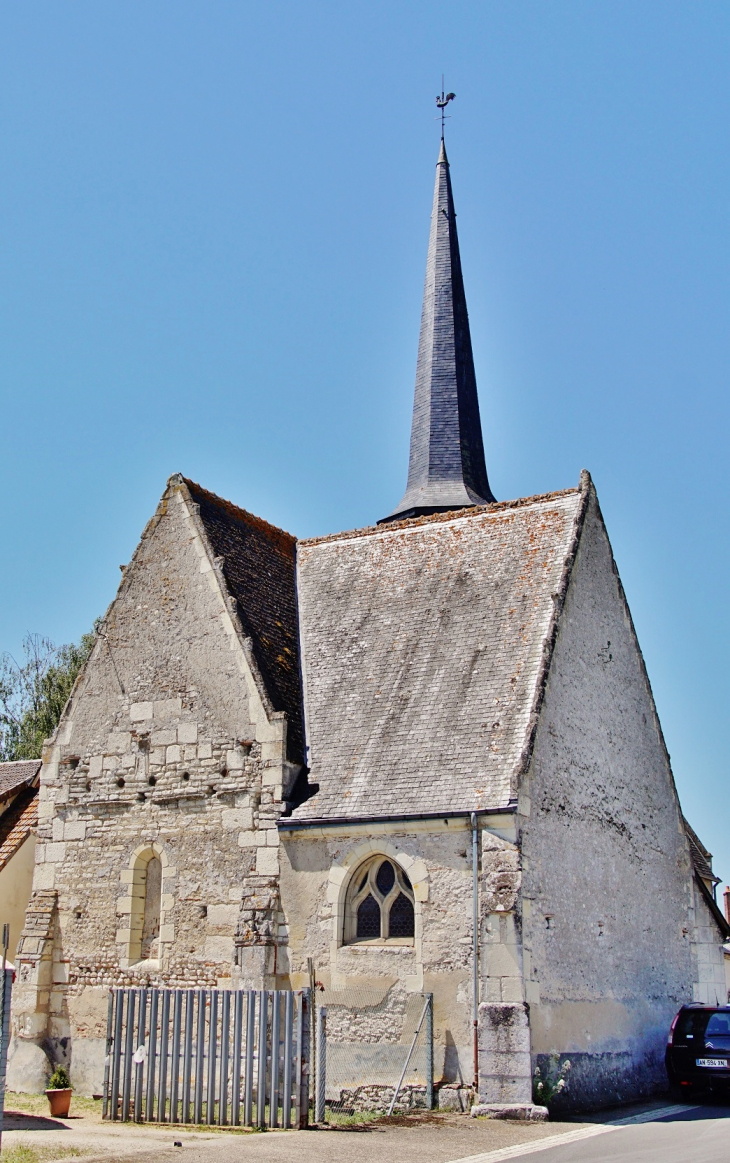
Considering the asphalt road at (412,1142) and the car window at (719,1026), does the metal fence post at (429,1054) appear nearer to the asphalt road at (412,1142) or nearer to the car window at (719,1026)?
the asphalt road at (412,1142)

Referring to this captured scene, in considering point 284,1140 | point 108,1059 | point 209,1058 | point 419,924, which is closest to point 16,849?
point 108,1059

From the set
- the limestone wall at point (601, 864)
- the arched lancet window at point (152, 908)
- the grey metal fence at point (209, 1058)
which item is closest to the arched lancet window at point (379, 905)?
the limestone wall at point (601, 864)

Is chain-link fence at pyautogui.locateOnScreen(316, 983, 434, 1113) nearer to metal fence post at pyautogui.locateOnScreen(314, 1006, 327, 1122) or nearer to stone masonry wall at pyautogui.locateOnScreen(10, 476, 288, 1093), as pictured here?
metal fence post at pyautogui.locateOnScreen(314, 1006, 327, 1122)

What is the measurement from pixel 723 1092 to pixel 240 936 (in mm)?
6460

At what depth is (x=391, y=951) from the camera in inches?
498

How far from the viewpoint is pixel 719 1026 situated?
13383 mm

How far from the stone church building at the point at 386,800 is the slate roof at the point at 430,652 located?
41mm

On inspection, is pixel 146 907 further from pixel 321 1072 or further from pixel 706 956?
pixel 706 956

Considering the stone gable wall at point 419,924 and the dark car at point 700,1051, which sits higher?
the stone gable wall at point 419,924

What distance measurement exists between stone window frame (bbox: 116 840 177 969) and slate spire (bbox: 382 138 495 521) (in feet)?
28.1

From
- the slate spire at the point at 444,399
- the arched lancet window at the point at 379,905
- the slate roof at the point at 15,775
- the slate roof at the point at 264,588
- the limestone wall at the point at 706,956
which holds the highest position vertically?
the slate spire at the point at 444,399

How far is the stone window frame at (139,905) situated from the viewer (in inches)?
555

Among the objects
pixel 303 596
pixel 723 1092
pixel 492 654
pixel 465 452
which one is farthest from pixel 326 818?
pixel 465 452

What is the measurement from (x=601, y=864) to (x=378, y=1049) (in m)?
3.87
